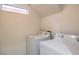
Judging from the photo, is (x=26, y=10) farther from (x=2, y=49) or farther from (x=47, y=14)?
(x=2, y=49)

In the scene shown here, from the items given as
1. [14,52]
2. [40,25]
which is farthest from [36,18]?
[14,52]

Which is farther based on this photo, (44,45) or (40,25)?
(40,25)

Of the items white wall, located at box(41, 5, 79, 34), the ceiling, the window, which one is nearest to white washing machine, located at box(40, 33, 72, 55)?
white wall, located at box(41, 5, 79, 34)

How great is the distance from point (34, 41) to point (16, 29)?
15.5 inches

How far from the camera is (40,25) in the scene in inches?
79.6

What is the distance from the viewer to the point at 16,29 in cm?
202

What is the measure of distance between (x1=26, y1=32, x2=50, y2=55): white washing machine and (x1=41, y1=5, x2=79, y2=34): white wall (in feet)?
0.49

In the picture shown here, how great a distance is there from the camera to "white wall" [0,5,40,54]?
1914 millimetres

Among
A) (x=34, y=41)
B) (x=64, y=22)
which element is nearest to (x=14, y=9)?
(x=34, y=41)

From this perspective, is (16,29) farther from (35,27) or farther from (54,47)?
(54,47)

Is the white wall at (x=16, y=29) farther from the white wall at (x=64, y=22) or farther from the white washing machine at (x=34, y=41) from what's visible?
the white wall at (x=64, y=22)

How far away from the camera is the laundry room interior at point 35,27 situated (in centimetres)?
192

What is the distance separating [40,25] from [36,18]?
0.15m

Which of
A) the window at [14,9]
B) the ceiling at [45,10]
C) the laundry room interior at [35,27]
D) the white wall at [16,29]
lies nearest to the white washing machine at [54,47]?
the laundry room interior at [35,27]
